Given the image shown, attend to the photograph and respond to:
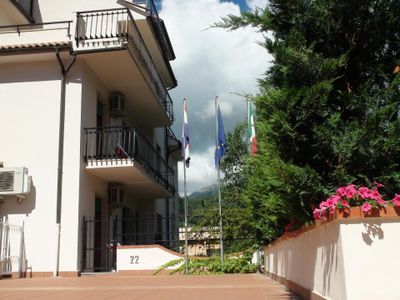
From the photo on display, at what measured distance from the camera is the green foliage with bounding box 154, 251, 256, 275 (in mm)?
15820

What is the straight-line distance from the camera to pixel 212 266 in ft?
53.5

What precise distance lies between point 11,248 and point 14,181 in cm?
195

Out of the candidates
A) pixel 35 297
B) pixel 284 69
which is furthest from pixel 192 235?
pixel 284 69

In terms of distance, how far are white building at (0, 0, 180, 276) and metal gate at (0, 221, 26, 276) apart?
0.14 meters

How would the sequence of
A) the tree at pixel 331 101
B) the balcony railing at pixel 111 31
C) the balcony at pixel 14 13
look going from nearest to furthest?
the tree at pixel 331 101 < the balcony railing at pixel 111 31 < the balcony at pixel 14 13

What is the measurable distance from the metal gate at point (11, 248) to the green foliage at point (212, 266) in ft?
14.3

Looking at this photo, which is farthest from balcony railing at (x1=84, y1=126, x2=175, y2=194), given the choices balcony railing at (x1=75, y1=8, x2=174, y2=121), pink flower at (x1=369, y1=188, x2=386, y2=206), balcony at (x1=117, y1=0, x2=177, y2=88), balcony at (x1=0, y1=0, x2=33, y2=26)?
pink flower at (x1=369, y1=188, x2=386, y2=206)

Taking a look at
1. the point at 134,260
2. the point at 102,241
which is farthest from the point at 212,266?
the point at 102,241

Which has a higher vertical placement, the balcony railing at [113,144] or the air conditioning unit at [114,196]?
the balcony railing at [113,144]

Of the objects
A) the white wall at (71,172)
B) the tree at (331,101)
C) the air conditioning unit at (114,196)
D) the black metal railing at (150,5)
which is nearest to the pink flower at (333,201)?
the tree at (331,101)

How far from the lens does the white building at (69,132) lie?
13875 millimetres

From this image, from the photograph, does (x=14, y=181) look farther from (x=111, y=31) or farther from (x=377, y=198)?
(x=377, y=198)

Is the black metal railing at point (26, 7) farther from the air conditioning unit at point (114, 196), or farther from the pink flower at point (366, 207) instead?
the pink flower at point (366, 207)

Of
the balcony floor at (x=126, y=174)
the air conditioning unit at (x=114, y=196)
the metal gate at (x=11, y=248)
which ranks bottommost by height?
the metal gate at (x=11, y=248)
